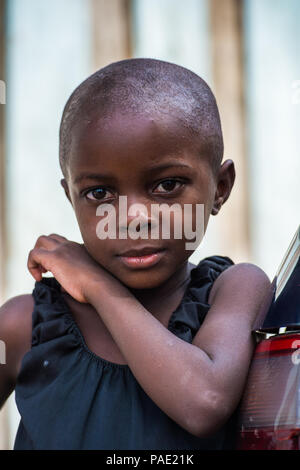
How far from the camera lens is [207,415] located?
3.27ft

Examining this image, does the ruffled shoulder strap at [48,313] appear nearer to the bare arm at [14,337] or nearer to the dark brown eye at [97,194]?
the bare arm at [14,337]

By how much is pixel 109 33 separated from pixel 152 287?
6.65 ft

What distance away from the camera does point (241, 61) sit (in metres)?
3.08

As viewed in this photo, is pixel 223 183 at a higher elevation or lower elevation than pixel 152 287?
higher

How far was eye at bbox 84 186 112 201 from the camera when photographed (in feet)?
3.86

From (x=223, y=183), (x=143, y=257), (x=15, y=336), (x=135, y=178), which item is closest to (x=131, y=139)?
(x=135, y=178)

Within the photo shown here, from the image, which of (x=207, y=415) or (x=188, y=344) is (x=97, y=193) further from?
(x=207, y=415)

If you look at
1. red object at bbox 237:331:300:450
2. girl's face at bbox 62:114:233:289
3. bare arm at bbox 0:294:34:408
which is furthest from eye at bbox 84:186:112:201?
red object at bbox 237:331:300:450

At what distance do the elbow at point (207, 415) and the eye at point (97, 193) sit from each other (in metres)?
0.37

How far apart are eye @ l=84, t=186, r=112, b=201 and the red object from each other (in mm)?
357

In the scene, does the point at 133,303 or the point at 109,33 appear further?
the point at 109,33

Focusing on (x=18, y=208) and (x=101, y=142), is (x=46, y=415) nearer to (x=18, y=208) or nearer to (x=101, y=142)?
(x=101, y=142)

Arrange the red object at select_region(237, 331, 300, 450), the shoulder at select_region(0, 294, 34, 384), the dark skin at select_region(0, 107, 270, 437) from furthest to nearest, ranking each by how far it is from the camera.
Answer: the shoulder at select_region(0, 294, 34, 384) → the dark skin at select_region(0, 107, 270, 437) → the red object at select_region(237, 331, 300, 450)

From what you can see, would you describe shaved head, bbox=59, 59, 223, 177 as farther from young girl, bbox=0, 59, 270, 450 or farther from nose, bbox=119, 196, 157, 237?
nose, bbox=119, 196, 157, 237
